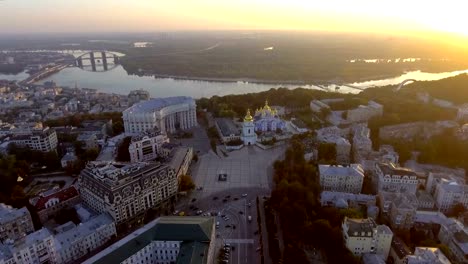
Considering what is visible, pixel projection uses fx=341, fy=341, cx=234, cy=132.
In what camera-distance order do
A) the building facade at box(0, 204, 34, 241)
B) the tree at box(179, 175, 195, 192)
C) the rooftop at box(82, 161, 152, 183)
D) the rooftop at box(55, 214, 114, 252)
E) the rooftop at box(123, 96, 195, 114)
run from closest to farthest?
the rooftop at box(55, 214, 114, 252) < the building facade at box(0, 204, 34, 241) < the rooftop at box(82, 161, 152, 183) < the tree at box(179, 175, 195, 192) < the rooftop at box(123, 96, 195, 114)

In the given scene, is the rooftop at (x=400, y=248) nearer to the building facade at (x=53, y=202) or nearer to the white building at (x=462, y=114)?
the building facade at (x=53, y=202)

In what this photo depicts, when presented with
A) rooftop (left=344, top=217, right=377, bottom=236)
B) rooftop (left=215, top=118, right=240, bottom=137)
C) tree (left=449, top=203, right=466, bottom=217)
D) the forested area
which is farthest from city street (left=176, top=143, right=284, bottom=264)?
tree (left=449, top=203, right=466, bottom=217)

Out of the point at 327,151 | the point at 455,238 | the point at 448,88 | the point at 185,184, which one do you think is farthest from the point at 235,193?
the point at 448,88

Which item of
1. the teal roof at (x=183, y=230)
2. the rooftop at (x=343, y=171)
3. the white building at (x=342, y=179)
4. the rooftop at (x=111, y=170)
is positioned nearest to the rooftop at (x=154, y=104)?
the rooftop at (x=111, y=170)

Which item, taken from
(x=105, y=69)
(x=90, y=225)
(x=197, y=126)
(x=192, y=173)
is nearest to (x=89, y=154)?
(x=192, y=173)

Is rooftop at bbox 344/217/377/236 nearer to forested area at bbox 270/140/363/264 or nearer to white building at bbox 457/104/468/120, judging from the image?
forested area at bbox 270/140/363/264
